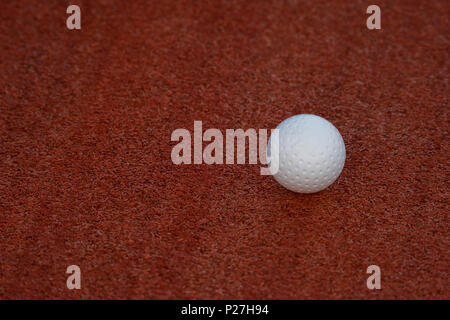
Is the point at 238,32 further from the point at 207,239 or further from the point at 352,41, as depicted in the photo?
the point at 207,239

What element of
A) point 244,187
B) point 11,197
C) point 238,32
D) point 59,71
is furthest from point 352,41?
point 11,197

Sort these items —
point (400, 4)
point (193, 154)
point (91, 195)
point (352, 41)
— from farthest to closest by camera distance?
point (400, 4)
point (352, 41)
point (193, 154)
point (91, 195)

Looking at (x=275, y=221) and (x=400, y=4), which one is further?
(x=400, y=4)

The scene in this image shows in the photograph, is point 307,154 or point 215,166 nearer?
point 307,154
